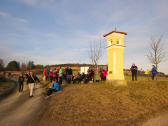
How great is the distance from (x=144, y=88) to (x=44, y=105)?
7.61 meters

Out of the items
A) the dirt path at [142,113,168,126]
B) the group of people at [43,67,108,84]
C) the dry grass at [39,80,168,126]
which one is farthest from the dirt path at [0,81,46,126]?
the dirt path at [142,113,168,126]

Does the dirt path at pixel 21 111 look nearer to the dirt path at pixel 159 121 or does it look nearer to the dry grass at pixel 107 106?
the dry grass at pixel 107 106

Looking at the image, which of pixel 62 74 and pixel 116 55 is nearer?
pixel 116 55

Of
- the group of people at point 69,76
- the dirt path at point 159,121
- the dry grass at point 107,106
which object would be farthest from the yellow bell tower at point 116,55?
the dirt path at point 159,121

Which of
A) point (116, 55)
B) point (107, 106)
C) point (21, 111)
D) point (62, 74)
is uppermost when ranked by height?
point (116, 55)

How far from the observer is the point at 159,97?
1426 cm

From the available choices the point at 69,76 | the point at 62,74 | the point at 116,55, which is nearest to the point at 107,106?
the point at 116,55

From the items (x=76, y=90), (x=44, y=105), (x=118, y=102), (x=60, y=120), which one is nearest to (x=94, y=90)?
(x=76, y=90)

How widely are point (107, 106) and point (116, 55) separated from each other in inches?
229

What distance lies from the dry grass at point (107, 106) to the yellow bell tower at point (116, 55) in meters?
1.13

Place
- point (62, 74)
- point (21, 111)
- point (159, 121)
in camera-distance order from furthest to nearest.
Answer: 1. point (62, 74)
2. point (21, 111)
3. point (159, 121)

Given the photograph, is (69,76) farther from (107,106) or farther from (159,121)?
(159,121)

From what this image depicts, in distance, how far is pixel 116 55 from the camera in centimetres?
1681

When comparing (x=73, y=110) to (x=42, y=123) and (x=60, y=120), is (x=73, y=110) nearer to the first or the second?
(x=60, y=120)
